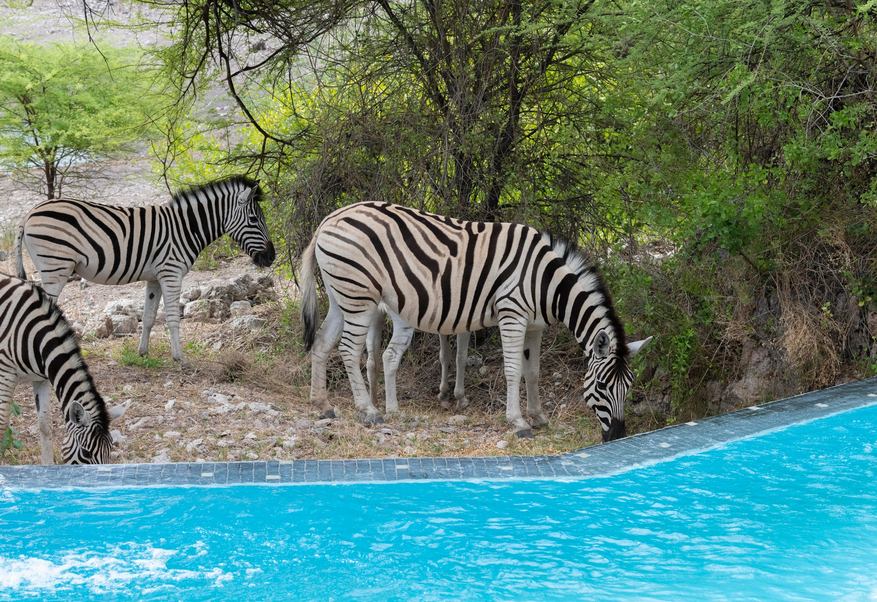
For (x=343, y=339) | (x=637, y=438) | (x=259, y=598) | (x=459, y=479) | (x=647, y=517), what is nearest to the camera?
(x=259, y=598)

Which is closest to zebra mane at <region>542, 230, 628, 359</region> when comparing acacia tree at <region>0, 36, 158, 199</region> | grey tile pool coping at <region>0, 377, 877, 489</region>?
grey tile pool coping at <region>0, 377, 877, 489</region>

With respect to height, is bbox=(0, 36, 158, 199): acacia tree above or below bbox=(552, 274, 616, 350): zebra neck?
above

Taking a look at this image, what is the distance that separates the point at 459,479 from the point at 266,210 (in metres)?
5.34

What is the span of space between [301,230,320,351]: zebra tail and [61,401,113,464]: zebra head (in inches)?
81.8

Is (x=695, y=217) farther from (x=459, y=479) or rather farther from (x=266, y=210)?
(x=266, y=210)

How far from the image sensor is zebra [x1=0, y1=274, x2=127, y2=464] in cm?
539

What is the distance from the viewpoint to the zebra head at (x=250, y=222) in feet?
28.9

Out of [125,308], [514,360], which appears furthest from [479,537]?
[125,308]

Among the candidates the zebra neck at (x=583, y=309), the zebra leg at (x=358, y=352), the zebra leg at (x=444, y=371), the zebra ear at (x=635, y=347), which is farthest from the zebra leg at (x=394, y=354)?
the zebra ear at (x=635, y=347)

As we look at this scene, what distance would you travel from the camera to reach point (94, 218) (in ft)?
26.7

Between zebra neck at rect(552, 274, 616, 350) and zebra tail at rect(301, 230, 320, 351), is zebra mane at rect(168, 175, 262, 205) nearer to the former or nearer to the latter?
zebra tail at rect(301, 230, 320, 351)

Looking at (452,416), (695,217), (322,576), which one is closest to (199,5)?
(452,416)

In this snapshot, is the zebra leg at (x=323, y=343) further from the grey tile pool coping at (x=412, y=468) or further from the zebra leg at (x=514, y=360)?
the grey tile pool coping at (x=412, y=468)

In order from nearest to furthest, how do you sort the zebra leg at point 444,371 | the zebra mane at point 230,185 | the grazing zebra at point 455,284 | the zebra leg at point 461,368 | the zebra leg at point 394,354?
the grazing zebra at point 455,284, the zebra leg at point 394,354, the zebra leg at point 461,368, the zebra leg at point 444,371, the zebra mane at point 230,185
